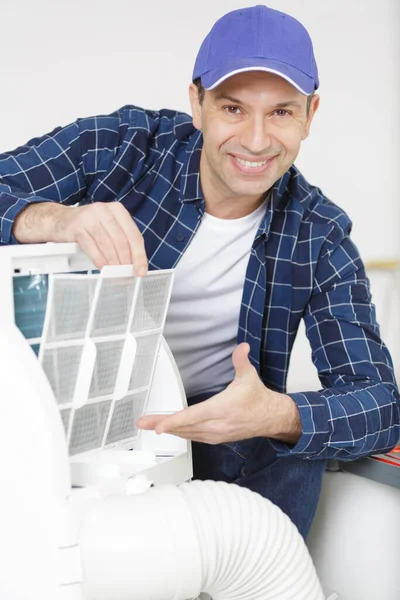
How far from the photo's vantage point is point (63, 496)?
40.6 inches

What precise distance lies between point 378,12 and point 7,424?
260 cm

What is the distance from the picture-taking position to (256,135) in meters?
1.51

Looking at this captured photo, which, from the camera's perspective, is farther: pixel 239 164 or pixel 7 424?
pixel 239 164

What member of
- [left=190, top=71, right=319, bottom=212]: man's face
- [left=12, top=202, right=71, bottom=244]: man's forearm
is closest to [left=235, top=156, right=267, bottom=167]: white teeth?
[left=190, top=71, right=319, bottom=212]: man's face

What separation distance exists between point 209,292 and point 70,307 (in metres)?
0.71

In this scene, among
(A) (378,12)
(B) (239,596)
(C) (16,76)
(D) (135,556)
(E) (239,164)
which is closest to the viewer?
(D) (135,556)

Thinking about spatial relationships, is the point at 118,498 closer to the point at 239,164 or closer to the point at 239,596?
the point at 239,596

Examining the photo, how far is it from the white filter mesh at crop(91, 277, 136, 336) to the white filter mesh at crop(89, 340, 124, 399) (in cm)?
2

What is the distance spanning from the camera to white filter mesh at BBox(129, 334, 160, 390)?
1219 millimetres

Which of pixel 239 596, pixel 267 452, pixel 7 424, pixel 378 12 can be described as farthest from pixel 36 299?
pixel 378 12

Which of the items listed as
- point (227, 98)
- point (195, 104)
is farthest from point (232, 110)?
point (195, 104)

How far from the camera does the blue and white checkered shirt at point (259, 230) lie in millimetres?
1663

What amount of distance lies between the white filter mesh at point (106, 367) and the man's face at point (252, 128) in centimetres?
55

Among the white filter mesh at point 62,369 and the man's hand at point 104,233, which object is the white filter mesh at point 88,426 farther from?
the man's hand at point 104,233
